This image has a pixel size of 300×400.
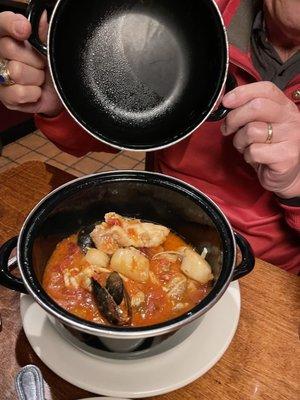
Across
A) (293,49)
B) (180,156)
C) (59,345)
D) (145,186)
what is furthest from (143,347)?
(293,49)

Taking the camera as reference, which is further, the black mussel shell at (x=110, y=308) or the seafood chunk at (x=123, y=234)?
the seafood chunk at (x=123, y=234)

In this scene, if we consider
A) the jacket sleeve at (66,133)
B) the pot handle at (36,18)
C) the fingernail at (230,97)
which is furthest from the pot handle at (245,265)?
the jacket sleeve at (66,133)

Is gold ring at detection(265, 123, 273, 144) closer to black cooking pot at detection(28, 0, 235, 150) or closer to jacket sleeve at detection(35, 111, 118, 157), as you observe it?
black cooking pot at detection(28, 0, 235, 150)

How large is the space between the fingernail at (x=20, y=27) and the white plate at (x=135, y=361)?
23.2 inches

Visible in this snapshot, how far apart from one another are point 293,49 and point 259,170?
383 mm

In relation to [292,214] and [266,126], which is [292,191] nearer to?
[292,214]

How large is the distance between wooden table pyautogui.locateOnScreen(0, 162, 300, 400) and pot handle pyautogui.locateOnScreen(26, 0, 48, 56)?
0.55 metres

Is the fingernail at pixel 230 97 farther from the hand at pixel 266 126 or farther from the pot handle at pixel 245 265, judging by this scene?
the pot handle at pixel 245 265

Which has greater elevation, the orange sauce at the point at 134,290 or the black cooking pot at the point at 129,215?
the black cooking pot at the point at 129,215

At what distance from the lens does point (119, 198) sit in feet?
3.63

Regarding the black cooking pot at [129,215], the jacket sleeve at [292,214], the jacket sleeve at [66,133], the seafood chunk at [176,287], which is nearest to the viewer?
the black cooking pot at [129,215]

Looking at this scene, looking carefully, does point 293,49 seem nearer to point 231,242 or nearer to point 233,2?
point 233,2

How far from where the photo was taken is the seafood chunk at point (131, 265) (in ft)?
Answer: 3.17

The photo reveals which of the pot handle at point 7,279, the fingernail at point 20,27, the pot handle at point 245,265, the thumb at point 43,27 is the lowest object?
the pot handle at point 245,265
